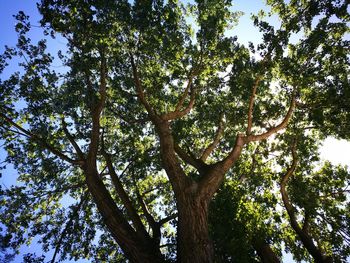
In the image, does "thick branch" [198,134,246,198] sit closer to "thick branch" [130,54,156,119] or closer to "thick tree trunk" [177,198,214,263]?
"thick tree trunk" [177,198,214,263]

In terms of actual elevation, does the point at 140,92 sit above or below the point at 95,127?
above

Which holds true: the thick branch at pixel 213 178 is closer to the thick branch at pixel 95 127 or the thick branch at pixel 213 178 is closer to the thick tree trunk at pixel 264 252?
the thick branch at pixel 95 127

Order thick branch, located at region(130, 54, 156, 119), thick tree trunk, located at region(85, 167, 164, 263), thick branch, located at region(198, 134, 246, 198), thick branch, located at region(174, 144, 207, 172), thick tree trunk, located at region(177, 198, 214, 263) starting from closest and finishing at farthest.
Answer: thick tree trunk, located at region(177, 198, 214, 263)
thick tree trunk, located at region(85, 167, 164, 263)
thick branch, located at region(198, 134, 246, 198)
thick branch, located at region(174, 144, 207, 172)
thick branch, located at region(130, 54, 156, 119)

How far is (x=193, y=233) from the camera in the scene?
6129mm

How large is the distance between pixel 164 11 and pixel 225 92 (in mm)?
4825

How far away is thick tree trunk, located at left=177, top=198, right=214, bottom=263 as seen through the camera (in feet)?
19.0

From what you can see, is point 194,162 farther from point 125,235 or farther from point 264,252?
point 264,252

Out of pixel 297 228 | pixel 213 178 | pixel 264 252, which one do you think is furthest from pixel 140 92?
pixel 297 228

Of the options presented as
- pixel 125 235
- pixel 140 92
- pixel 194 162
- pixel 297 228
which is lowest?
pixel 297 228

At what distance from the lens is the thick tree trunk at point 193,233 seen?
5777mm

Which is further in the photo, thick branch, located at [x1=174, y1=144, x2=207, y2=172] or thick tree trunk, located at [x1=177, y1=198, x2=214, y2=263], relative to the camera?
thick branch, located at [x1=174, y1=144, x2=207, y2=172]

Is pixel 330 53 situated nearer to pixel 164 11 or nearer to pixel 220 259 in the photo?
pixel 164 11

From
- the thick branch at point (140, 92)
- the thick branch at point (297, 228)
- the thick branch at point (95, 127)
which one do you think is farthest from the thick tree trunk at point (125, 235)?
the thick branch at point (297, 228)

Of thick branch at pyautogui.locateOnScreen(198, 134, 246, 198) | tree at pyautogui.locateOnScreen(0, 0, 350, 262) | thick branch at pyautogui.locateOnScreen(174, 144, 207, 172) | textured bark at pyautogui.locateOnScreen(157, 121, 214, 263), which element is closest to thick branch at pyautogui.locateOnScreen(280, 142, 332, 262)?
tree at pyautogui.locateOnScreen(0, 0, 350, 262)
